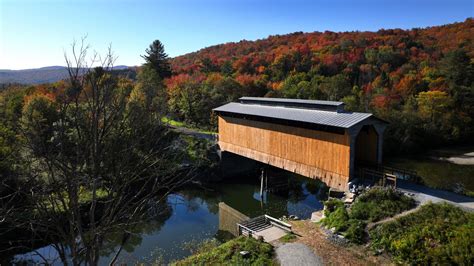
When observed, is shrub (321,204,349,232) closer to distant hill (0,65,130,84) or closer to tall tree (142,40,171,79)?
distant hill (0,65,130,84)

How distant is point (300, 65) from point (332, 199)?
47.1 meters

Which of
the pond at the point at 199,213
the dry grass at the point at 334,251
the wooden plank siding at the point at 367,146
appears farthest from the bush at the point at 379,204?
the pond at the point at 199,213

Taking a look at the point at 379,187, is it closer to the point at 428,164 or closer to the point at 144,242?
the point at 144,242

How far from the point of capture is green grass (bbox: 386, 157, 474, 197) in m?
26.5

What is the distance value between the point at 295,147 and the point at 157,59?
43750mm

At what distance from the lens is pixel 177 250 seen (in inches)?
648

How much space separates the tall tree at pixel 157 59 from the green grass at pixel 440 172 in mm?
39259

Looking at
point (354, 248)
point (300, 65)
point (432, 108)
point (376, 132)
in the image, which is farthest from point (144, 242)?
point (300, 65)

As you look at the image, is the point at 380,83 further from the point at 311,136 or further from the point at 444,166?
the point at 311,136

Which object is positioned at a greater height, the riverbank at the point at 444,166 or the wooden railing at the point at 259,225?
the wooden railing at the point at 259,225

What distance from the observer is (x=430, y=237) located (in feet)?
38.8

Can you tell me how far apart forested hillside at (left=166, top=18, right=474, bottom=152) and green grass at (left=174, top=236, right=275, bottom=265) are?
18520 mm

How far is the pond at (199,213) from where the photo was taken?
1634cm

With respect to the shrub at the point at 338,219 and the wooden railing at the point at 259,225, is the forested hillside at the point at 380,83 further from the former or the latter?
the shrub at the point at 338,219
